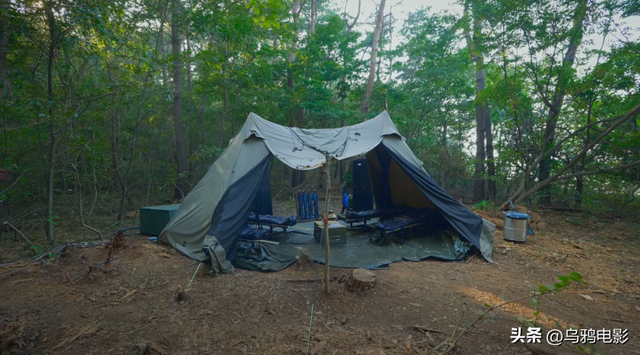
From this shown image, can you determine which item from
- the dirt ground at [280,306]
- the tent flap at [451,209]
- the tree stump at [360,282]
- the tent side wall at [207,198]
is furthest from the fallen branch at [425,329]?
the tent side wall at [207,198]

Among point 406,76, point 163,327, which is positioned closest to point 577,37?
point 163,327

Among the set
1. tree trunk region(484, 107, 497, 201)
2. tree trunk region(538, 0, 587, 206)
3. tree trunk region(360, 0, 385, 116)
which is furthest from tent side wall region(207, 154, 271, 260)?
tree trunk region(484, 107, 497, 201)

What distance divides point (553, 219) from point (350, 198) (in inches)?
199

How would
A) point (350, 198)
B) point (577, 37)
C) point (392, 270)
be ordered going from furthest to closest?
point (350, 198)
point (577, 37)
point (392, 270)

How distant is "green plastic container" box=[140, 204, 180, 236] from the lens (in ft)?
17.4

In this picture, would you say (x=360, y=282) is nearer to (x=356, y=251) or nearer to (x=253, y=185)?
(x=356, y=251)

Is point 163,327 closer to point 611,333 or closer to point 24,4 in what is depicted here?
point 611,333

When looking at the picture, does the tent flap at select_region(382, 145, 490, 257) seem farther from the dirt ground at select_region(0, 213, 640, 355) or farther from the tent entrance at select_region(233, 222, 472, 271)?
the dirt ground at select_region(0, 213, 640, 355)

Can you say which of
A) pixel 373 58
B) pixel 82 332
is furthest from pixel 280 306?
pixel 373 58

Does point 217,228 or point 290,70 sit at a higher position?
point 290,70

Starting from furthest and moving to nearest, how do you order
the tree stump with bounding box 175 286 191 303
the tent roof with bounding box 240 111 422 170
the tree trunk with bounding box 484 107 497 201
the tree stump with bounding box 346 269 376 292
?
the tree trunk with bounding box 484 107 497 201
the tent roof with bounding box 240 111 422 170
the tree stump with bounding box 346 269 376 292
the tree stump with bounding box 175 286 191 303

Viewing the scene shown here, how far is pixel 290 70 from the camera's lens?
10688mm

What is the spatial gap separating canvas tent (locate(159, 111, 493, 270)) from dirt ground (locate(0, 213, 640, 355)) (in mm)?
394

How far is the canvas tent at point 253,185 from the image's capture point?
4.31 m
